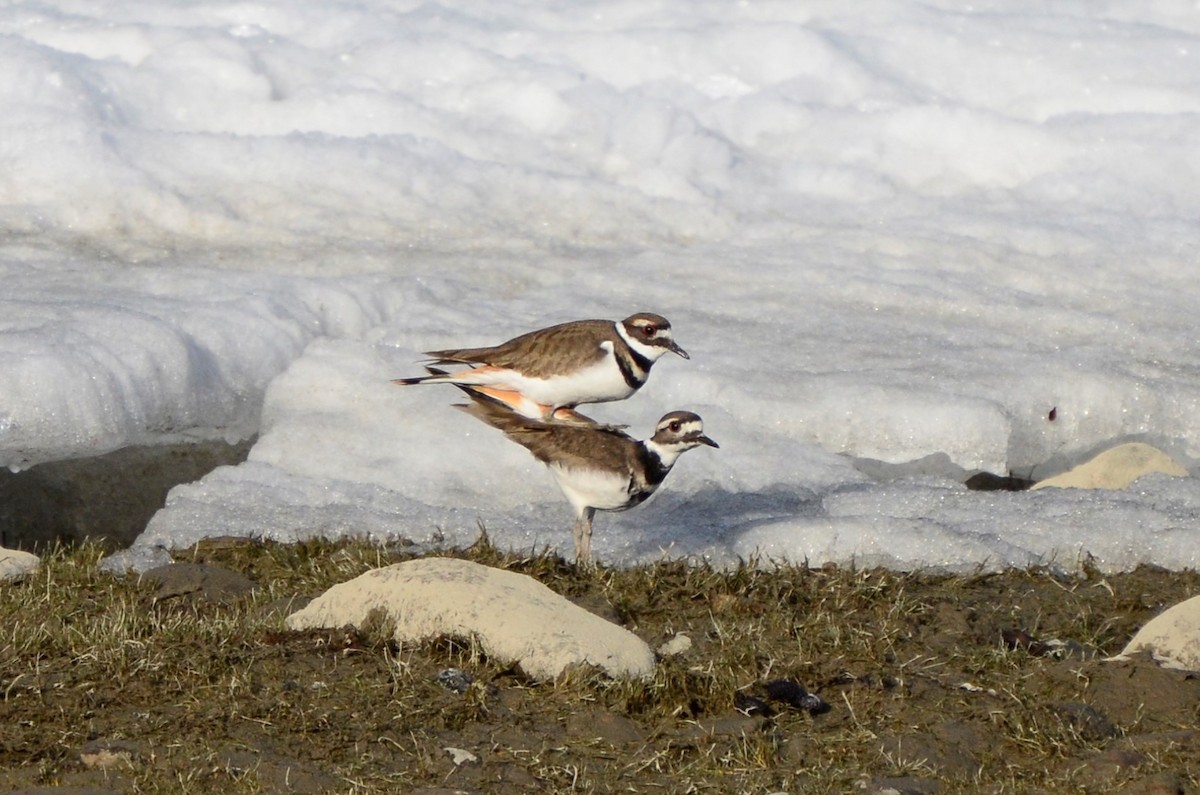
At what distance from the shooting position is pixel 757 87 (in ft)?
43.6

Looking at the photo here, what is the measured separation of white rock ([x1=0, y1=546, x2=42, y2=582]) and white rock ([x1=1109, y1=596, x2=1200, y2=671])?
4067mm

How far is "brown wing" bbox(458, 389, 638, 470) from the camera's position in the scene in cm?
611

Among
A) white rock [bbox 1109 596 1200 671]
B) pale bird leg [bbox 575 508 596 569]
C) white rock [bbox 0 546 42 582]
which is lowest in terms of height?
white rock [bbox 0 546 42 582]

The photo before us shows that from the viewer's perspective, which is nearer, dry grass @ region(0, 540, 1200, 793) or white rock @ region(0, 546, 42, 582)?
dry grass @ region(0, 540, 1200, 793)

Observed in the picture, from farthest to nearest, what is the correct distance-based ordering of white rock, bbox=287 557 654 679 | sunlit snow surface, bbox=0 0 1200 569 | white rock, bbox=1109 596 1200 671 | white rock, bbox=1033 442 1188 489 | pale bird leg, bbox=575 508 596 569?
white rock, bbox=1033 442 1188 489
sunlit snow surface, bbox=0 0 1200 569
pale bird leg, bbox=575 508 596 569
white rock, bbox=1109 596 1200 671
white rock, bbox=287 557 654 679

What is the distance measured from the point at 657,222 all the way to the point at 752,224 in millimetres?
686

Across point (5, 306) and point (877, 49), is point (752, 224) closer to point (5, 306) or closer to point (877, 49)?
point (877, 49)

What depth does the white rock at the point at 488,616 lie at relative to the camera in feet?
15.8

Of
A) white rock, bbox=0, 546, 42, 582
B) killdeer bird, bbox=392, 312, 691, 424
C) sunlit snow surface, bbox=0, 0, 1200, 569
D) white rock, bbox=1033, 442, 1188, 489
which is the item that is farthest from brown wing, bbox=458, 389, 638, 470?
white rock, bbox=1033, 442, 1188, 489

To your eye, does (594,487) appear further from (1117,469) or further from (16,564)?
(1117,469)

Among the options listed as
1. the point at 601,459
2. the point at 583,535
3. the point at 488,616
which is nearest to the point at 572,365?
the point at 601,459

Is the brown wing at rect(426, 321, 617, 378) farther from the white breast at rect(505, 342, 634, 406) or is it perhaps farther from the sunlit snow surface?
the sunlit snow surface

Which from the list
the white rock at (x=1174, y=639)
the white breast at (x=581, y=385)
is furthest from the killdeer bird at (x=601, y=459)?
the white rock at (x=1174, y=639)

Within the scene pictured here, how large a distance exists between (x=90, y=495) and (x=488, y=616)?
339cm
